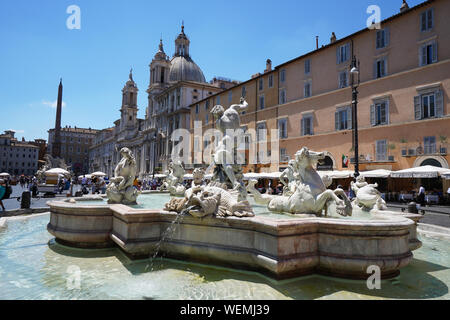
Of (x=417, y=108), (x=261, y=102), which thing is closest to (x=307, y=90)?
(x=261, y=102)

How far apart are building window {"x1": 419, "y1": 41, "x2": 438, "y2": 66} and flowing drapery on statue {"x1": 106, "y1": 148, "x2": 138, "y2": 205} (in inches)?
850

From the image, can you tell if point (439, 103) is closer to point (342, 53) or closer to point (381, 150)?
point (381, 150)

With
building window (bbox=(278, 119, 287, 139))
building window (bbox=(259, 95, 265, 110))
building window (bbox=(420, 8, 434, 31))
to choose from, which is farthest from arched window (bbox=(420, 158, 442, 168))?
building window (bbox=(259, 95, 265, 110))

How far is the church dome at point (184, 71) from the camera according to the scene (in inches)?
2462

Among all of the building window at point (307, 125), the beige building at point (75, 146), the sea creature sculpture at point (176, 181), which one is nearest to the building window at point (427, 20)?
the building window at point (307, 125)

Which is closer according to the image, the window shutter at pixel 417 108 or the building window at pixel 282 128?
the window shutter at pixel 417 108

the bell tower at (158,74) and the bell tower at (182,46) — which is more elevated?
the bell tower at (182,46)

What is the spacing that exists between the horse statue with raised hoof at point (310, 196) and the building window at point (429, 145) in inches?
715

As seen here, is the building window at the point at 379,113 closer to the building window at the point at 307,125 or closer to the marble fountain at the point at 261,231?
the building window at the point at 307,125

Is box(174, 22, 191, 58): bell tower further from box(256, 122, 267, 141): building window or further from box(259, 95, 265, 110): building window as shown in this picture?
box(256, 122, 267, 141): building window

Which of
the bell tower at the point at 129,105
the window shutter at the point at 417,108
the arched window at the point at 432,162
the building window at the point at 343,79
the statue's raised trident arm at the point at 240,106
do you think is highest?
the bell tower at the point at 129,105

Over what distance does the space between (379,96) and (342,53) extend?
5377mm
